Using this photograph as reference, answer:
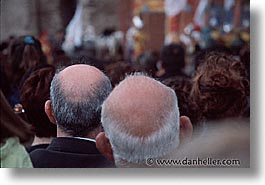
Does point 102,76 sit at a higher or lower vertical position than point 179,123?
higher

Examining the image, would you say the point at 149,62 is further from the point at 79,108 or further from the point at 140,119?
the point at 79,108

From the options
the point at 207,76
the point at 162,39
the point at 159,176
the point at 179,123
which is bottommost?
the point at 159,176

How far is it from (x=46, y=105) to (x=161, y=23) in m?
0.59

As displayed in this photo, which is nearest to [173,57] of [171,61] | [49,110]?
[171,61]

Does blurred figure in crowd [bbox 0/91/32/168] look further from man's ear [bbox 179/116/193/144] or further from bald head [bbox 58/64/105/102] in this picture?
man's ear [bbox 179/116/193/144]

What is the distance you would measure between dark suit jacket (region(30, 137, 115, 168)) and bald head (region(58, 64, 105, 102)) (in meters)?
0.19

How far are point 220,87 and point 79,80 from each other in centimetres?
58

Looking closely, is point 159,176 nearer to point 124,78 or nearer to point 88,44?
point 124,78

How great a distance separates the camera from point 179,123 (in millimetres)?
2621

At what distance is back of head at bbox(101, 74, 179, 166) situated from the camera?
2.58m

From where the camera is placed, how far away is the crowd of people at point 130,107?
260 cm

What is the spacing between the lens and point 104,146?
263cm

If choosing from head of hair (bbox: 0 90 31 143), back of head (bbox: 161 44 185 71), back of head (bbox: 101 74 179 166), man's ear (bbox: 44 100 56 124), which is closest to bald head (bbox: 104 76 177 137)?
back of head (bbox: 101 74 179 166)

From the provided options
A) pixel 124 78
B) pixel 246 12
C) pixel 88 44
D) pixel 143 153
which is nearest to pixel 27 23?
pixel 88 44
